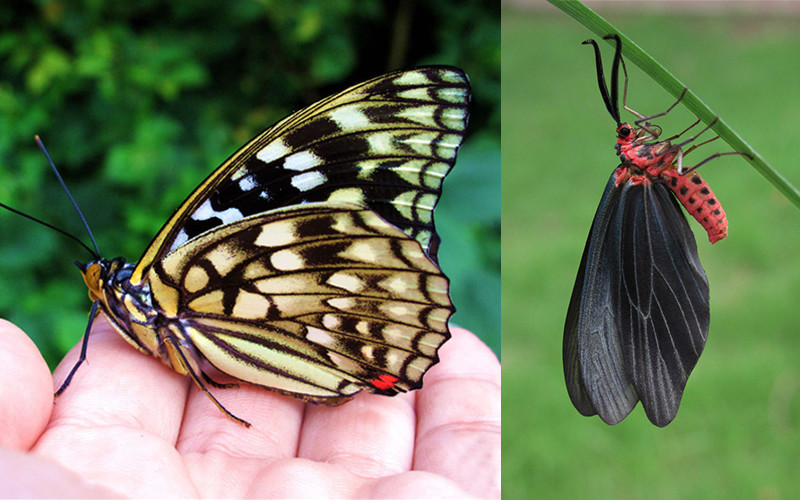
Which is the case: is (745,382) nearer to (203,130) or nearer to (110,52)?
(203,130)

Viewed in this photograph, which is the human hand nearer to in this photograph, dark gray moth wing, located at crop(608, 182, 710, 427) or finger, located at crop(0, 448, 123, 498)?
finger, located at crop(0, 448, 123, 498)

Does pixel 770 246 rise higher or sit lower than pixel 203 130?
lower

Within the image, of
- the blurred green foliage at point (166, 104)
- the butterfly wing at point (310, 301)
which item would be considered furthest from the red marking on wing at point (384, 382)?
the blurred green foliage at point (166, 104)

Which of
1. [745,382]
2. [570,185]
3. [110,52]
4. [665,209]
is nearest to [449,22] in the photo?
[570,185]

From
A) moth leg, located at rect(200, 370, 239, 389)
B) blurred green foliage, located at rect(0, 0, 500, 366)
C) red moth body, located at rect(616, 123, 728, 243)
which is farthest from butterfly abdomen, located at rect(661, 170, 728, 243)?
blurred green foliage, located at rect(0, 0, 500, 366)

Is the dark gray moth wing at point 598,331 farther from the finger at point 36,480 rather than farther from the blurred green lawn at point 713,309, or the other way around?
the blurred green lawn at point 713,309

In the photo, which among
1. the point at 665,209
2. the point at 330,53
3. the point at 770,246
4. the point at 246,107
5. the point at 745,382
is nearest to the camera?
the point at 665,209

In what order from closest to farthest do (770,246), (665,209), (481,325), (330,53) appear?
(665,209), (481,325), (770,246), (330,53)

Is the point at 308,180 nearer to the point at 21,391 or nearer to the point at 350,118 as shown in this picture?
the point at 350,118
